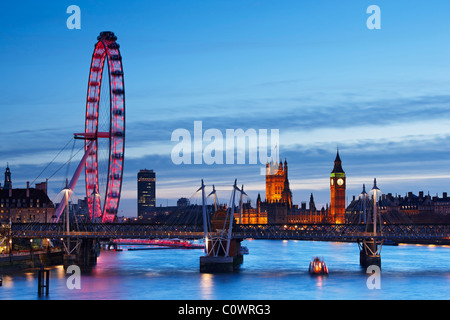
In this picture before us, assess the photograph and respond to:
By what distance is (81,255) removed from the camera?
7462cm

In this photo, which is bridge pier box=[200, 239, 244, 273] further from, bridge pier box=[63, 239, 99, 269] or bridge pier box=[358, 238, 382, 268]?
bridge pier box=[358, 238, 382, 268]

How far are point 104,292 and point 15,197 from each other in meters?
72.3

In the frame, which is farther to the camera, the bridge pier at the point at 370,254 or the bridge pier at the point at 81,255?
the bridge pier at the point at 370,254

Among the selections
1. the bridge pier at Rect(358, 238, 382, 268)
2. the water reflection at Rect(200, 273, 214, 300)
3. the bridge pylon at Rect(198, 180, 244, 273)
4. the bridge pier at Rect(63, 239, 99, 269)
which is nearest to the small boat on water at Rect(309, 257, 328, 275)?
the bridge pylon at Rect(198, 180, 244, 273)

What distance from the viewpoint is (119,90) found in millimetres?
71250

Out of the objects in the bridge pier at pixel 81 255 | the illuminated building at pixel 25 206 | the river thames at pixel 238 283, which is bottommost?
the river thames at pixel 238 283

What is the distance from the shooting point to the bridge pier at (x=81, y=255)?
72075mm

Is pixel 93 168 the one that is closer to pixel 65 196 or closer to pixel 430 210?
pixel 65 196

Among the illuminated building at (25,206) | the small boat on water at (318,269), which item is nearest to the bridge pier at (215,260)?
the small boat on water at (318,269)

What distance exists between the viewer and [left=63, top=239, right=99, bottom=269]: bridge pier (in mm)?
72075

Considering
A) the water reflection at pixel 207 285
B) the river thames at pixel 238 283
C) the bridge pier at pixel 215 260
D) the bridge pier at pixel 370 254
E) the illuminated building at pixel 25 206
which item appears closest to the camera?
the water reflection at pixel 207 285

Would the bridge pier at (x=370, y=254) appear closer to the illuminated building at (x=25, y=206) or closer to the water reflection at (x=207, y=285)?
the water reflection at (x=207, y=285)

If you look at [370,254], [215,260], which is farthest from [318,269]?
[370,254]
